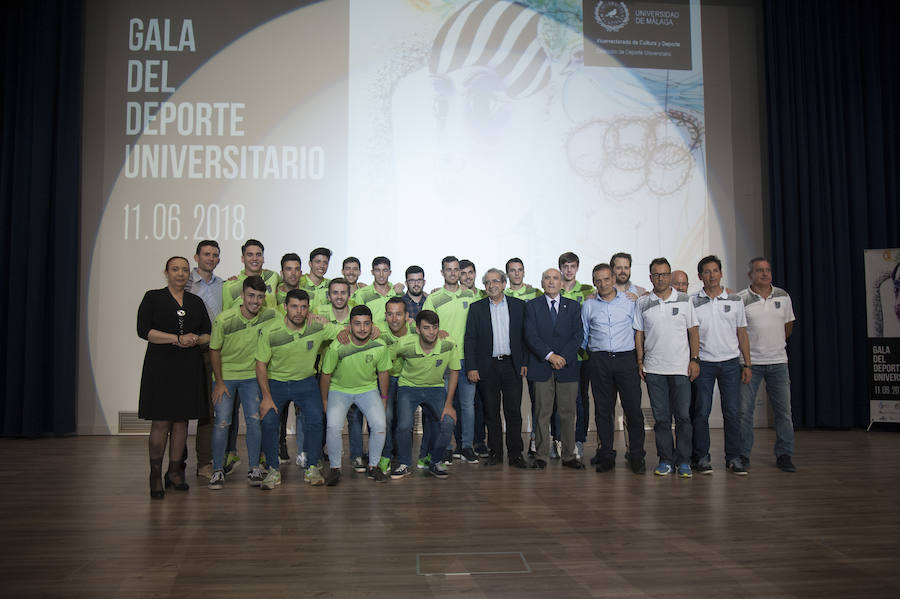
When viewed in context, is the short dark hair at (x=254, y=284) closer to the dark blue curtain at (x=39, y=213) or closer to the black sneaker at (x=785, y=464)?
the dark blue curtain at (x=39, y=213)

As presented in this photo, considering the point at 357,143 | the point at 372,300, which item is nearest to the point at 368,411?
the point at 372,300

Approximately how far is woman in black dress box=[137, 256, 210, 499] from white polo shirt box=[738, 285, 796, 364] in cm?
369

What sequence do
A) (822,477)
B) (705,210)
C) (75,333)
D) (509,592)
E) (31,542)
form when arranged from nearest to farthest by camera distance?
(509,592), (31,542), (822,477), (75,333), (705,210)

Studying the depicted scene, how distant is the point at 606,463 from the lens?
4.20 meters

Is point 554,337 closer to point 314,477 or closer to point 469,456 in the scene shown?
point 469,456

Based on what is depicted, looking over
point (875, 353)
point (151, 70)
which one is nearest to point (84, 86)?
point (151, 70)

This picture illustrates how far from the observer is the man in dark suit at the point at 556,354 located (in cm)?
432

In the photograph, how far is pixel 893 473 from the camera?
13.4ft

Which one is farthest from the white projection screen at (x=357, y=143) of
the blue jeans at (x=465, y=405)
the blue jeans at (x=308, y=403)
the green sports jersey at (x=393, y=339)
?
the blue jeans at (x=308, y=403)

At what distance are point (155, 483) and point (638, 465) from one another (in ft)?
9.87

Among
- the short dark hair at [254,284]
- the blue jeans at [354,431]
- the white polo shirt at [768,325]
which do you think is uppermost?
the short dark hair at [254,284]

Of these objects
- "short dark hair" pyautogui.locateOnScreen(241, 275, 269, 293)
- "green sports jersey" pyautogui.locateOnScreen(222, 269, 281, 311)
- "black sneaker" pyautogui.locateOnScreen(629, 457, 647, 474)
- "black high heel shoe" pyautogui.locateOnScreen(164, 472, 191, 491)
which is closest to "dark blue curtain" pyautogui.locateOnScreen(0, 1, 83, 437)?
"green sports jersey" pyautogui.locateOnScreen(222, 269, 281, 311)

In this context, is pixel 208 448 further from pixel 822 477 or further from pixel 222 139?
pixel 822 477

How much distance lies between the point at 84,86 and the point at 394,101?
3.13 metres
